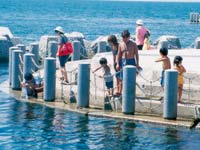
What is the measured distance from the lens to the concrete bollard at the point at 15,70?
75.8 feet

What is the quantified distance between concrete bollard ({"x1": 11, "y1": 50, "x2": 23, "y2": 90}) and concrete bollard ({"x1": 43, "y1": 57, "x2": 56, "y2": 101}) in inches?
91.8

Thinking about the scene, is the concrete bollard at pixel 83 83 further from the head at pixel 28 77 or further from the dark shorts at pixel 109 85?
the head at pixel 28 77

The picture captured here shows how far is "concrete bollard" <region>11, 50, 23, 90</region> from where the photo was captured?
75.8ft

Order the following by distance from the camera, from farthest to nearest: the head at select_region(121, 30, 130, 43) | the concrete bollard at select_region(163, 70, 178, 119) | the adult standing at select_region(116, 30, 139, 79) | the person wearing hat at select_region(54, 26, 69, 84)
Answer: the person wearing hat at select_region(54, 26, 69, 84) < the adult standing at select_region(116, 30, 139, 79) < the head at select_region(121, 30, 130, 43) < the concrete bollard at select_region(163, 70, 178, 119)

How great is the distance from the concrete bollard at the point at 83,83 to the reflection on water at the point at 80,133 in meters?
0.56

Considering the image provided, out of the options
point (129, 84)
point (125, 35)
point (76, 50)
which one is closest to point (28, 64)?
point (125, 35)

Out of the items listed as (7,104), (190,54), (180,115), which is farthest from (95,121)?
(190,54)

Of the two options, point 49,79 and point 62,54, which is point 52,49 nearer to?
point 62,54

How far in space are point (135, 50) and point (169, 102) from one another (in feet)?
7.14

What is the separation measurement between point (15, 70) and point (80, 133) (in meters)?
5.96

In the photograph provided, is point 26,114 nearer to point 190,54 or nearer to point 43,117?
point 43,117

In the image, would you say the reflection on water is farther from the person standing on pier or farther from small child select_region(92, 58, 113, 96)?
the person standing on pier

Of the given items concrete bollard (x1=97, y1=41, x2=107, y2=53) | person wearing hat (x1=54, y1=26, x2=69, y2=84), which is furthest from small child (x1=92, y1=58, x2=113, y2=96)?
concrete bollard (x1=97, y1=41, x2=107, y2=53)

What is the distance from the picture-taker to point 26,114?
20.2 m
